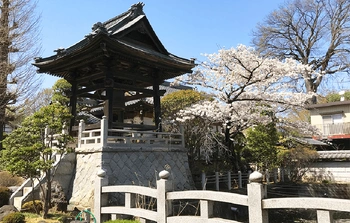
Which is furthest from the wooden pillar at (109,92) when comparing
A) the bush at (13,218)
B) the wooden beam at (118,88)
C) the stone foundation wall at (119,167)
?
the bush at (13,218)

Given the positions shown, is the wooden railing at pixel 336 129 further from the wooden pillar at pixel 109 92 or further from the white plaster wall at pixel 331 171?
the wooden pillar at pixel 109 92

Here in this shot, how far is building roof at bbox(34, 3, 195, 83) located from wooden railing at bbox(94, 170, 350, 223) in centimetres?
421

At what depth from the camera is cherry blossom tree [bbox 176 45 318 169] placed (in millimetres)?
12125

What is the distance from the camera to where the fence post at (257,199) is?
4.55 m

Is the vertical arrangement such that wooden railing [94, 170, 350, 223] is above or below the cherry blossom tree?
below

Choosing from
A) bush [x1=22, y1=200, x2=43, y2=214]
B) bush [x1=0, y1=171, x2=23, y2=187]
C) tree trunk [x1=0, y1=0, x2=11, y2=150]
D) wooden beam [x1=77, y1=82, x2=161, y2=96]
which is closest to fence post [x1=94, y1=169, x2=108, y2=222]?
bush [x1=22, y1=200, x2=43, y2=214]

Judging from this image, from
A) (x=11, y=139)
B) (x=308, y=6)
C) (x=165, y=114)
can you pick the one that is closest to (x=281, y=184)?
(x=165, y=114)

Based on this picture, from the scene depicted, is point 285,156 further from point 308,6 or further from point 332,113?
point 308,6

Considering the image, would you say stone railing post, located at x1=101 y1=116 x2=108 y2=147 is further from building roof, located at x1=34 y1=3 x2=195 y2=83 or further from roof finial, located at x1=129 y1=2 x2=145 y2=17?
roof finial, located at x1=129 y1=2 x2=145 y2=17

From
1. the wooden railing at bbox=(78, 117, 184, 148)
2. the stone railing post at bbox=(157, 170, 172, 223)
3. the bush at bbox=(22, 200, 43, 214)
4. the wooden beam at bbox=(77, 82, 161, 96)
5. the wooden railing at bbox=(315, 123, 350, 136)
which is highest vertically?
Result: the wooden beam at bbox=(77, 82, 161, 96)

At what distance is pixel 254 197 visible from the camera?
4.64m

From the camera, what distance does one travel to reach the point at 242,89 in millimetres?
12297

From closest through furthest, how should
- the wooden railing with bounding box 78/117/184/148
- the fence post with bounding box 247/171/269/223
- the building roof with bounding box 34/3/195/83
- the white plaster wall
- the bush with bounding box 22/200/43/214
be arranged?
the fence post with bounding box 247/171/269/223 < the bush with bounding box 22/200/43/214 < the building roof with bounding box 34/3/195/83 < the wooden railing with bounding box 78/117/184/148 < the white plaster wall

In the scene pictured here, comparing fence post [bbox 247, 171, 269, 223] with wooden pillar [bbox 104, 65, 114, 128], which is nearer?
fence post [bbox 247, 171, 269, 223]
